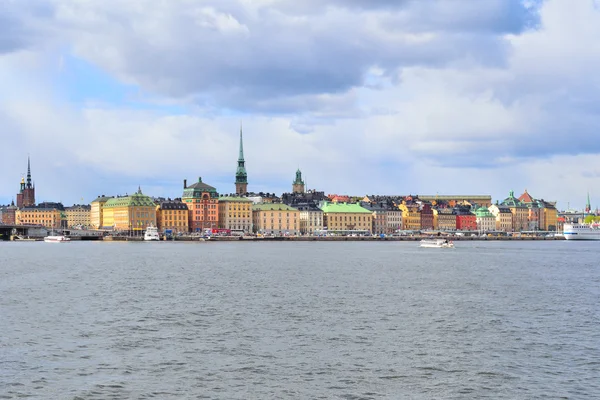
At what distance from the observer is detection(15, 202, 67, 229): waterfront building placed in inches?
7569

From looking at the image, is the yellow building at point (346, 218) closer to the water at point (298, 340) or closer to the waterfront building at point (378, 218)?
the waterfront building at point (378, 218)

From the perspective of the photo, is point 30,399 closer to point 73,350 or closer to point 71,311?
point 73,350

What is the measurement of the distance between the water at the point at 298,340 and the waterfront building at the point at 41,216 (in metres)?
153

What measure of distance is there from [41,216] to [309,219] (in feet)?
210

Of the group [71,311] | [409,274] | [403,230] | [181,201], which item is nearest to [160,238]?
[181,201]

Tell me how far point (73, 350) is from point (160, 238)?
124300 mm

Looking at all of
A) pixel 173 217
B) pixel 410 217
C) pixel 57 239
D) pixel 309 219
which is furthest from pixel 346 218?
pixel 57 239

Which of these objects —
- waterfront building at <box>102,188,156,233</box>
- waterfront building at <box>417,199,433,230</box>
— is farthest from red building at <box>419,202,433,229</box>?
waterfront building at <box>102,188,156,233</box>

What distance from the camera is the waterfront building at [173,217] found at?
541ft

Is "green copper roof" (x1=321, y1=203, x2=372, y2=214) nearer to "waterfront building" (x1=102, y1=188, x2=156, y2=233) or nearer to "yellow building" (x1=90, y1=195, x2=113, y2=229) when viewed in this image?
"waterfront building" (x1=102, y1=188, x2=156, y2=233)

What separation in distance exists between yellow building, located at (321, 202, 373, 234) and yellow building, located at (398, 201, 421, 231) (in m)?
11.7

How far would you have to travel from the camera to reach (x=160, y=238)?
5768 inches

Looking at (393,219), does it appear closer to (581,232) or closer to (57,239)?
(581,232)

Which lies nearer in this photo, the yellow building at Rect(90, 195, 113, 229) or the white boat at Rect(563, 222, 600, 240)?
the white boat at Rect(563, 222, 600, 240)
